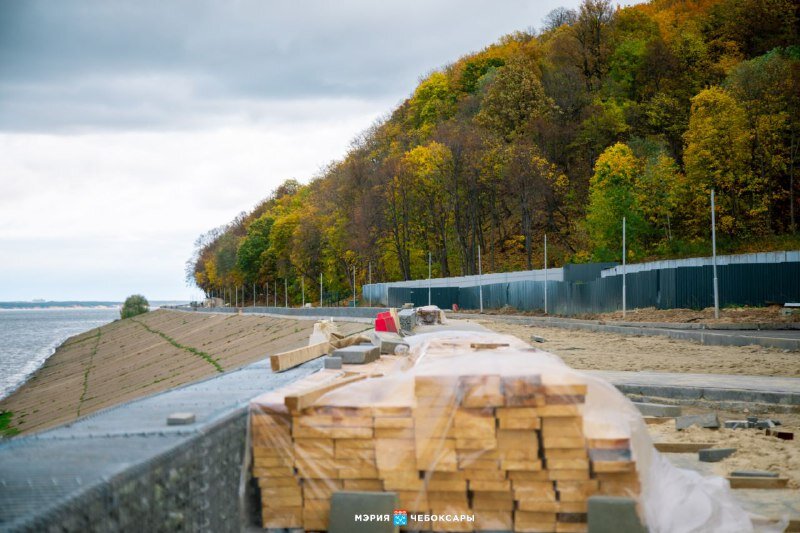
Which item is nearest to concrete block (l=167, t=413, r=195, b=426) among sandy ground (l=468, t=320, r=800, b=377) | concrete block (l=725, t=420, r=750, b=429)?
concrete block (l=725, t=420, r=750, b=429)

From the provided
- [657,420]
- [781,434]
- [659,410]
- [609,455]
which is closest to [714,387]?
[659,410]

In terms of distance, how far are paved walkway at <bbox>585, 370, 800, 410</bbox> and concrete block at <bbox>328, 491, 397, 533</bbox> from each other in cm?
915

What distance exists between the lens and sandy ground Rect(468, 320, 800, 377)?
17.2m

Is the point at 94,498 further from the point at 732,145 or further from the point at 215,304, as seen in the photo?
the point at 215,304

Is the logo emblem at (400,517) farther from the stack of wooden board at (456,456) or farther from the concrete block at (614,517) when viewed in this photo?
the concrete block at (614,517)

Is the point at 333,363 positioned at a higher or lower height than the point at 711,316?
higher

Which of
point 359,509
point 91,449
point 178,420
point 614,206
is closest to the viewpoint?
point 91,449

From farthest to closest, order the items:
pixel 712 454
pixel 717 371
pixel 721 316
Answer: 1. pixel 721 316
2. pixel 717 371
3. pixel 712 454

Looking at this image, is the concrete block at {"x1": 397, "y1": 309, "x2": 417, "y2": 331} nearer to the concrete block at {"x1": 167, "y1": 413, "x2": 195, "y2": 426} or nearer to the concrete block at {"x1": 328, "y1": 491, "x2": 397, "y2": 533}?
the concrete block at {"x1": 328, "y1": 491, "x2": 397, "y2": 533}

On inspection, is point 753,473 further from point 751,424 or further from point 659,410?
point 659,410

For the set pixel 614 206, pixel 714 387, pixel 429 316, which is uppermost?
pixel 614 206

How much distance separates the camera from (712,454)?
864cm

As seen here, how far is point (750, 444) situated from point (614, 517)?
528cm

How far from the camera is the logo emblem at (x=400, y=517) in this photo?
535cm
